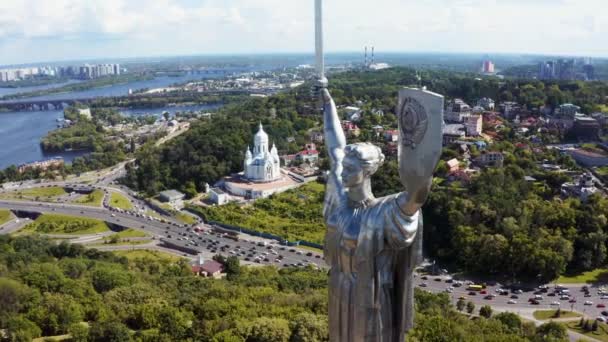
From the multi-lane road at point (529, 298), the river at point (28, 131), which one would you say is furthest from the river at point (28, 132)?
the multi-lane road at point (529, 298)

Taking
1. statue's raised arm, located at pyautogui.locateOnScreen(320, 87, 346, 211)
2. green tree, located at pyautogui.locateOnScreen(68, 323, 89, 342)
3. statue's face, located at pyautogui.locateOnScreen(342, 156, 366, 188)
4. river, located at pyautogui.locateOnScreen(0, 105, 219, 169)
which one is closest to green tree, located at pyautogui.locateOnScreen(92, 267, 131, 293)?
green tree, located at pyautogui.locateOnScreen(68, 323, 89, 342)

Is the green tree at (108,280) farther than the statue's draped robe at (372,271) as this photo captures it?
Yes

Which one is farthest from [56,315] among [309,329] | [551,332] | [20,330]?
[551,332]

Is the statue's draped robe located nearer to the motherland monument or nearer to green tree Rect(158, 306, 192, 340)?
the motherland monument

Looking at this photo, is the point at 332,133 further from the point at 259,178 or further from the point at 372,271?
the point at 259,178

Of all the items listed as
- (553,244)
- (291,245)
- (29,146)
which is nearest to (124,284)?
(291,245)

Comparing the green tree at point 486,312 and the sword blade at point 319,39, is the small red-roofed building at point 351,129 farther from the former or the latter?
the sword blade at point 319,39

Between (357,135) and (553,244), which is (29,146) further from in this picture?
(553,244)
